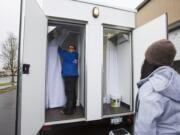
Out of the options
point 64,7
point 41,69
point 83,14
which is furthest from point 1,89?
point 83,14

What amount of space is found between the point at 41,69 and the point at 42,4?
956mm

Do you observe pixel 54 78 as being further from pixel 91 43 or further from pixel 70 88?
pixel 91 43

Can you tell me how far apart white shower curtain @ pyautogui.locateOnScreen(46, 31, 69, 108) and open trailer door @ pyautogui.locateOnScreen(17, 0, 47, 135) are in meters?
0.90

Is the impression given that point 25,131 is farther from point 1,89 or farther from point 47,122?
point 1,89

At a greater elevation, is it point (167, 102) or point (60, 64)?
point (60, 64)

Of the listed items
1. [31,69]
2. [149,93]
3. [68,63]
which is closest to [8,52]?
[31,69]

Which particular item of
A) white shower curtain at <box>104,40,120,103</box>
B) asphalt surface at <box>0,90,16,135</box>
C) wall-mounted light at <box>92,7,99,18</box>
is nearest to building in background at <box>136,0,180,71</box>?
wall-mounted light at <box>92,7,99,18</box>

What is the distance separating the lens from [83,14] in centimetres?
220

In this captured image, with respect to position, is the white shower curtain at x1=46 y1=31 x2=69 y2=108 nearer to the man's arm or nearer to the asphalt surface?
the asphalt surface

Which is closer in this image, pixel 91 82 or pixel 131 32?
Result: pixel 91 82

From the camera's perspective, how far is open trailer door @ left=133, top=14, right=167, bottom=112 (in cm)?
179

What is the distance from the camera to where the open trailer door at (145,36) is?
1.79 meters

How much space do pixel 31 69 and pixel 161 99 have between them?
132 cm

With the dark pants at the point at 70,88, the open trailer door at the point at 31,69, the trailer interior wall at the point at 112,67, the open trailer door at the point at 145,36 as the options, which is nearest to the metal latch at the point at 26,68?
the open trailer door at the point at 31,69
